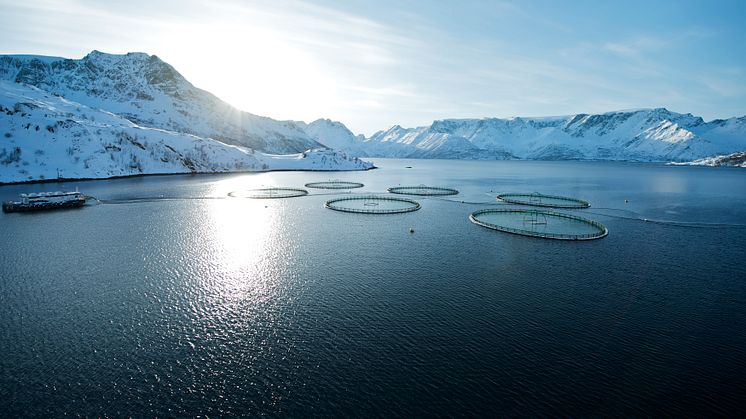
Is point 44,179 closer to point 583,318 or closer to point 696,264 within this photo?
point 583,318

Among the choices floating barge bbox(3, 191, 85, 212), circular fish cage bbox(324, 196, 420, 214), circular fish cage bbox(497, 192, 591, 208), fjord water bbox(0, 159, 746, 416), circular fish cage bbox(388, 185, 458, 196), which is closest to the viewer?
fjord water bbox(0, 159, 746, 416)

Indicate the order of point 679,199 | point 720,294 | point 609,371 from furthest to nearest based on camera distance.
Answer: point 679,199 < point 720,294 < point 609,371

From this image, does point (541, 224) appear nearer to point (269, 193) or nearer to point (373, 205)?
point (373, 205)

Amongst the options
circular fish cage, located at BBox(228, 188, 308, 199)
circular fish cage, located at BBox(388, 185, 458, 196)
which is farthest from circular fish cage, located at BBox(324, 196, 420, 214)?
circular fish cage, located at BBox(388, 185, 458, 196)

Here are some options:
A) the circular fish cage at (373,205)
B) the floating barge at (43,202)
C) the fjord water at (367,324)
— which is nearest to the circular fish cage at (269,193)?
the circular fish cage at (373,205)

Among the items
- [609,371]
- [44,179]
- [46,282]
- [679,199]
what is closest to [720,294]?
[609,371]

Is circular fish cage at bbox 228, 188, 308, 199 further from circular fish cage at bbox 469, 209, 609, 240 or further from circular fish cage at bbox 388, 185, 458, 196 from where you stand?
circular fish cage at bbox 469, 209, 609, 240
